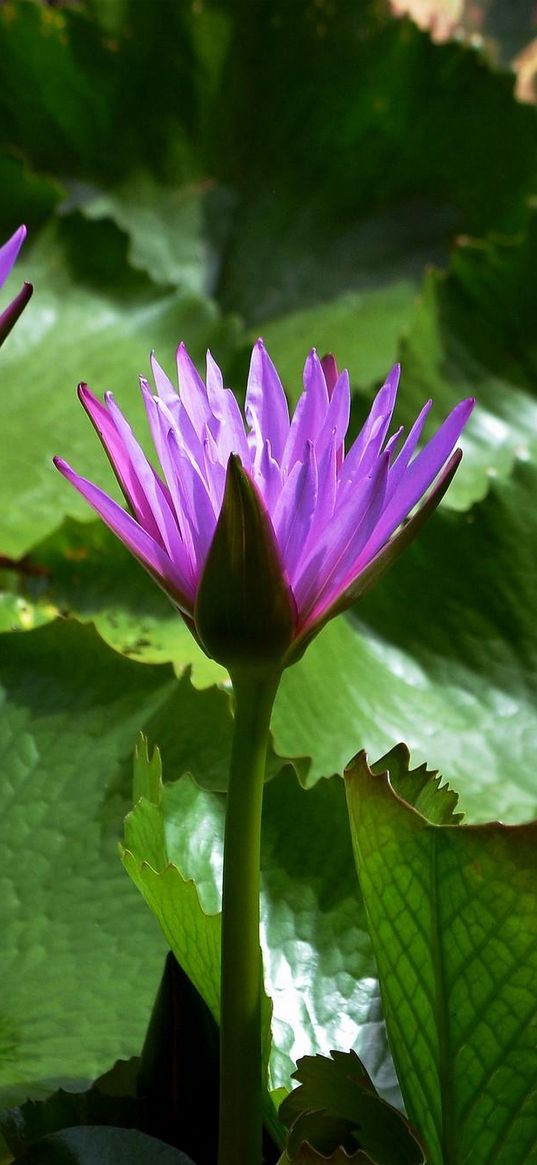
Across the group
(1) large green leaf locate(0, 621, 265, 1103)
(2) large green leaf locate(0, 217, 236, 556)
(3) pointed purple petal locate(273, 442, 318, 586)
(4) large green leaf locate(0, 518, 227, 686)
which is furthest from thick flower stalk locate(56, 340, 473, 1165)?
(2) large green leaf locate(0, 217, 236, 556)

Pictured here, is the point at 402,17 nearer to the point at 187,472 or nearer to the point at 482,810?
the point at 482,810

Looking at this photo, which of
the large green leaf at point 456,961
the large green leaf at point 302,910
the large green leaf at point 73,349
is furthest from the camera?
the large green leaf at point 73,349

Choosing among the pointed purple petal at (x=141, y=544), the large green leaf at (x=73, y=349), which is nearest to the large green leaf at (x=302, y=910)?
the pointed purple petal at (x=141, y=544)

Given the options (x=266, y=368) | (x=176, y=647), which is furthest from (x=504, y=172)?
(x=266, y=368)

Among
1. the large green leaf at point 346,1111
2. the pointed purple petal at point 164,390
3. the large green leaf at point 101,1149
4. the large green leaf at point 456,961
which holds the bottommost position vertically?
the large green leaf at point 101,1149

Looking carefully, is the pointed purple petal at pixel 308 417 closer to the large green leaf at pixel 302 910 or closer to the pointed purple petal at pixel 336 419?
the pointed purple petal at pixel 336 419

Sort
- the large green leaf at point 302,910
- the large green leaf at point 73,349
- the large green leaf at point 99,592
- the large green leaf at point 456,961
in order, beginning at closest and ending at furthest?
the large green leaf at point 456,961 → the large green leaf at point 302,910 → the large green leaf at point 99,592 → the large green leaf at point 73,349

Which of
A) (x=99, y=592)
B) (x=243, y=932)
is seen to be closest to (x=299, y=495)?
(x=243, y=932)
